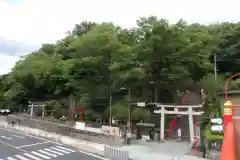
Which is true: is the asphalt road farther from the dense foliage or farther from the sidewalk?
the dense foliage

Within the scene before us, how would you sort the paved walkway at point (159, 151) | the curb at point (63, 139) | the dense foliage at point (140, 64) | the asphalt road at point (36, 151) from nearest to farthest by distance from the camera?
the paved walkway at point (159, 151) < the asphalt road at point (36, 151) < the curb at point (63, 139) < the dense foliage at point (140, 64)

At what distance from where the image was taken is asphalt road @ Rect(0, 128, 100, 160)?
2253 centimetres

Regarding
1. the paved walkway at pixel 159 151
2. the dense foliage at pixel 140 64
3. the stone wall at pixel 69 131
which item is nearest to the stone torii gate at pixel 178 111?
the paved walkway at pixel 159 151

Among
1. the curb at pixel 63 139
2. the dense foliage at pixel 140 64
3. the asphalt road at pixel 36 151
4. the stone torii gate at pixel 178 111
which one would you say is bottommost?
the asphalt road at pixel 36 151

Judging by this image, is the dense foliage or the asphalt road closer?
the asphalt road

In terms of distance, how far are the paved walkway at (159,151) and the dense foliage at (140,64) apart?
421cm

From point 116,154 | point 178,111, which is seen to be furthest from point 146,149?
point 178,111

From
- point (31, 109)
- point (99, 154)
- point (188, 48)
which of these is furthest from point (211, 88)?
point (31, 109)

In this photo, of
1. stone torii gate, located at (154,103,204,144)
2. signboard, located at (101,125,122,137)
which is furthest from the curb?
stone torii gate, located at (154,103,204,144)

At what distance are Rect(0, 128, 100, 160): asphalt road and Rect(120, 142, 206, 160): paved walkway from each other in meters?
3.78

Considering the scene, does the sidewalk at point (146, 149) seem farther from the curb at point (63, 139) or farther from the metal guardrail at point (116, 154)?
the metal guardrail at point (116, 154)

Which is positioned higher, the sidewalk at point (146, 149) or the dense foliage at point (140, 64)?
the dense foliage at point (140, 64)

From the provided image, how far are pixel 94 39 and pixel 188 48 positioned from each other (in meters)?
12.5

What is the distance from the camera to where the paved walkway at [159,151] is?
71.3ft
